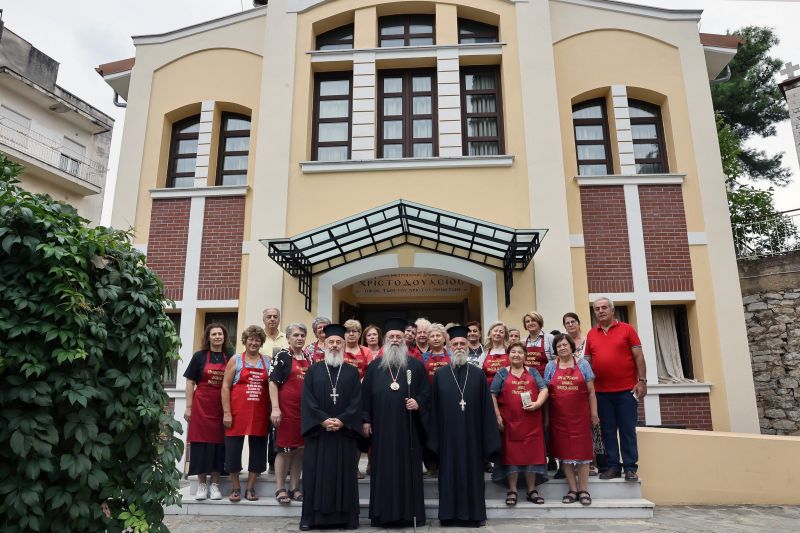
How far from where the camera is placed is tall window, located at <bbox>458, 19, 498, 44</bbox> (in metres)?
10.7

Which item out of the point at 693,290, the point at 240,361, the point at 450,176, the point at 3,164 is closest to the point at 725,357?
the point at 693,290

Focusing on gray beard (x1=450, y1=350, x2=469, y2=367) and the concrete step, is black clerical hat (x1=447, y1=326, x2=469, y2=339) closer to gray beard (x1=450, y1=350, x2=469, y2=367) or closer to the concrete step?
gray beard (x1=450, y1=350, x2=469, y2=367)

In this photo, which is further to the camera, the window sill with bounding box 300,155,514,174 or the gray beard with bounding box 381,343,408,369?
the window sill with bounding box 300,155,514,174

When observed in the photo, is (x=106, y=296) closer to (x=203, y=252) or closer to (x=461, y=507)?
(x=461, y=507)

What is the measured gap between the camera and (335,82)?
416 inches

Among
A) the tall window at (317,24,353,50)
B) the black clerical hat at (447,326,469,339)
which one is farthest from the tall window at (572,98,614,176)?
the black clerical hat at (447,326,469,339)

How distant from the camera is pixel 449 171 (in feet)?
30.9

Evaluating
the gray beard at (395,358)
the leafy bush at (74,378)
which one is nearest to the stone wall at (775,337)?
the gray beard at (395,358)

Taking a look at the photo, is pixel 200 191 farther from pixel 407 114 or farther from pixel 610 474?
pixel 610 474

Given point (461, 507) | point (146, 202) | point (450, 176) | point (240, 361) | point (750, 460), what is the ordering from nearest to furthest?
point (461, 507)
point (240, 361)
point (750, 460)
point (450, 176)
point (146, 202)

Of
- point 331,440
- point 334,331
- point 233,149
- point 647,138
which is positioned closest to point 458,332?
point 334,331

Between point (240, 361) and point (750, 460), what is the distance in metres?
6.01

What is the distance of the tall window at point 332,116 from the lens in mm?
10062

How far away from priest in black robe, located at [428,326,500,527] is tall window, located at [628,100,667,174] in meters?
6.18
